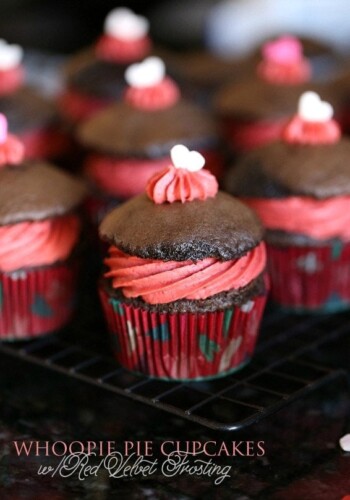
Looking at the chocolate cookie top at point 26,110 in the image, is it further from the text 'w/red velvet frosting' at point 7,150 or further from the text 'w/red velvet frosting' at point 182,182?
the text 'w/red velvet frosting' at point 182,182

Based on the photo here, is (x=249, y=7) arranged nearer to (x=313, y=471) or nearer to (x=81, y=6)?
(x=81, y=6)

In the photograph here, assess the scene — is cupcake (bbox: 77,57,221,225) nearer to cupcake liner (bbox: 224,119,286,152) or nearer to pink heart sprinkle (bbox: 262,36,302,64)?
cupcake liner (bbox: 224,119,286,152)

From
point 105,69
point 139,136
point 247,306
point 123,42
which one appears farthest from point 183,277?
point 123,42

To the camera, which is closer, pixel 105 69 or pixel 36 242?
pixel 36 242

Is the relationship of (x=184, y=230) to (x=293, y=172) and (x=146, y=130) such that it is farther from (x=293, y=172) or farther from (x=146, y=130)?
(x=146, y=130)

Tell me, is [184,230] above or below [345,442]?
above

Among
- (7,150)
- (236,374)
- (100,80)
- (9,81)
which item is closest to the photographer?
(236,374)

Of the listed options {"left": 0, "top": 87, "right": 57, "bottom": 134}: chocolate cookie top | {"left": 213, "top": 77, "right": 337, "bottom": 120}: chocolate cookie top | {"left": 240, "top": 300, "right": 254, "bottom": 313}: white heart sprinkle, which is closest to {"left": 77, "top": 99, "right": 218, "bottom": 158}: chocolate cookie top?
{"left": 213, "top": 77, "right": 337, "bottom": 120}: chocolate cookie top
